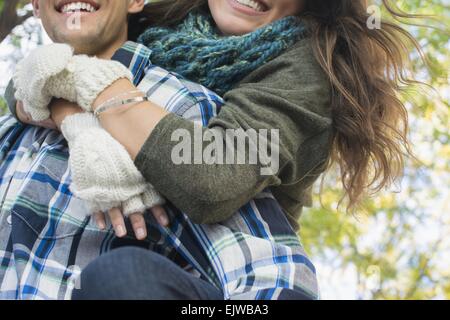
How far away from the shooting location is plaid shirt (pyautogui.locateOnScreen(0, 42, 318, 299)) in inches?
64.2

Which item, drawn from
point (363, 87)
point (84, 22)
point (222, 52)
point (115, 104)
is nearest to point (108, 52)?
point (84, 22)

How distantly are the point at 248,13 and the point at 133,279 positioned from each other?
114 cm

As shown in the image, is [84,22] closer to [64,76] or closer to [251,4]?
[64,76]

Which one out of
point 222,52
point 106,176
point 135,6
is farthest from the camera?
point 135,6

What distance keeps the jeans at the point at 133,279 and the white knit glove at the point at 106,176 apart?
254 mm

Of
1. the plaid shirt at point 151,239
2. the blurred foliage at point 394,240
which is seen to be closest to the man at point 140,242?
the plaid shirt at point 151,239

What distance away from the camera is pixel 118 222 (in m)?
1.65

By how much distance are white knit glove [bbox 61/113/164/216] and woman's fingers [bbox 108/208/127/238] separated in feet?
0.05

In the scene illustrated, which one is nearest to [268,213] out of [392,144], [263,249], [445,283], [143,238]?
[263,249]

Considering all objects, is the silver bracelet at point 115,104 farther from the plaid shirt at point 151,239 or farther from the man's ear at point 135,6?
the man's ear at point 135,6

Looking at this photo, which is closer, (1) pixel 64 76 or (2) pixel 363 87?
(1) pixel 64 76

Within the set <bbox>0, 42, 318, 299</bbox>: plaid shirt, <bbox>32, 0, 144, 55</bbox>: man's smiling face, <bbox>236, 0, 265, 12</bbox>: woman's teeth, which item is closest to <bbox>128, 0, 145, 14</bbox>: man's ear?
<bbox>32, 0, 144, 55</bbox>: man's smiling face

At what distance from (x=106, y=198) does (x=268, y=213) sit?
44 cm

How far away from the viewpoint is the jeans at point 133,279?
4.31 feet
